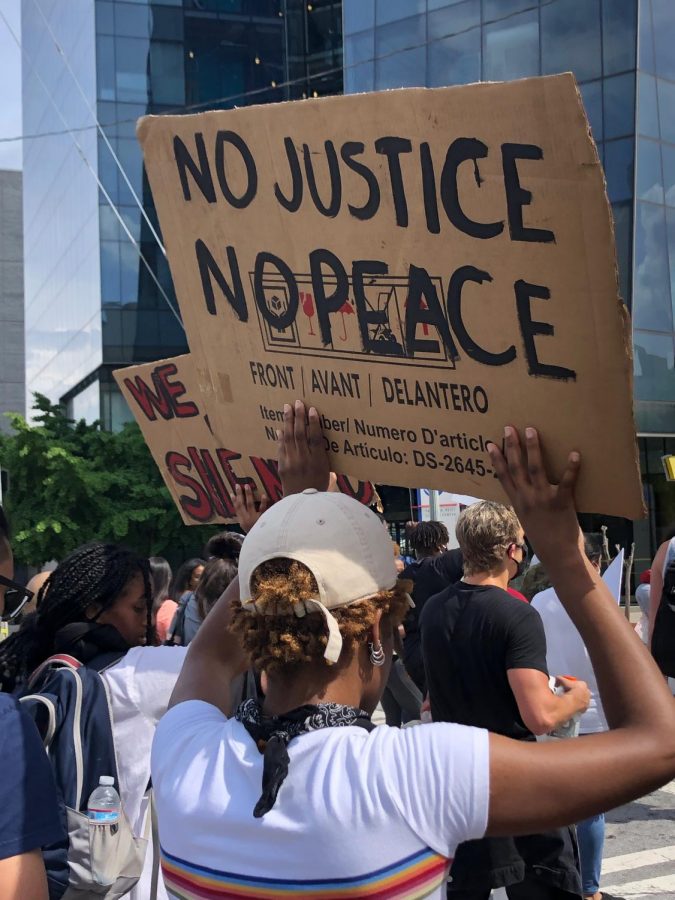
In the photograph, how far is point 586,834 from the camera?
479 cm

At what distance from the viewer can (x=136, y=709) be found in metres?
2.99

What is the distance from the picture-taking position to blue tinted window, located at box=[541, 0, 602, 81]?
23.9m

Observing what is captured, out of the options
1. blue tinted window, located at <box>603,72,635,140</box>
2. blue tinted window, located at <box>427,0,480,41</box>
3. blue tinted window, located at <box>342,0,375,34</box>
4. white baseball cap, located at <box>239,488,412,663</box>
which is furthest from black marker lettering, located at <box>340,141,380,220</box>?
blue tinted window, located at <box>342,0,375,34</box>

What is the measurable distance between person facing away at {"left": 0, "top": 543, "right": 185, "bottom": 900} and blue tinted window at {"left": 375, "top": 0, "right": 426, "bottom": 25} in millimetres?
27022

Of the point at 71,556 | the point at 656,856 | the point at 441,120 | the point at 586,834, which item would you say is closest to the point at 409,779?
the point at 441,120

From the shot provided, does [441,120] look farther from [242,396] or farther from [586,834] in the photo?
[586,834]

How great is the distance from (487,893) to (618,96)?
2285cm

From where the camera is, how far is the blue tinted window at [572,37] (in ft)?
78.5

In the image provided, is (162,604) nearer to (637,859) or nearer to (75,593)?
(637,859)

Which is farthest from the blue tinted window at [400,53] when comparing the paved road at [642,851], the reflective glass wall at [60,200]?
the paved road at [642,851]

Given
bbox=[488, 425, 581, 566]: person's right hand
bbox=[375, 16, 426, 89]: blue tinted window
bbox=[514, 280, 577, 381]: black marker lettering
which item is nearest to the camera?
bbox=[488, 425, 581, 566]: person's right hand

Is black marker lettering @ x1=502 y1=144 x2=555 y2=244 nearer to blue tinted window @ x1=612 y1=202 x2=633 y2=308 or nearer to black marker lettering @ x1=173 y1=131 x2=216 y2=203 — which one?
black marker lettering @ x1=173 y1=131 x2=216 y2=203

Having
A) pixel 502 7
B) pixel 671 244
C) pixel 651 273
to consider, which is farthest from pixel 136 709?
pixel 502 7

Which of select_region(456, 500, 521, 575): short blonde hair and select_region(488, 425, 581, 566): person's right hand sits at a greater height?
select_region(488, 425, 581, 566): person's right hand
